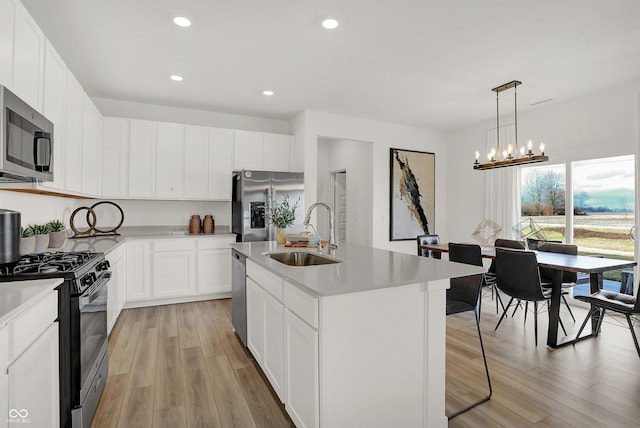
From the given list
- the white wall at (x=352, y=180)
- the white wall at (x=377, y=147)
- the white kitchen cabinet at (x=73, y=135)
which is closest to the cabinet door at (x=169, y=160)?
the white kitchen cabinet at (x=73, y=135)

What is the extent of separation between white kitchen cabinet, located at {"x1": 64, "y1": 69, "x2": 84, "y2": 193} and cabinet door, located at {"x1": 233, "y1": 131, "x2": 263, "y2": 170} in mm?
1983

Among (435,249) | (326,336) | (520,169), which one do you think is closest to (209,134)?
(435,249)

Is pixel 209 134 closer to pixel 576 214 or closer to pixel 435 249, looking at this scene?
pixel 435 249

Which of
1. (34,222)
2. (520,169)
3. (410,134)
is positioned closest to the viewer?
(34,222)

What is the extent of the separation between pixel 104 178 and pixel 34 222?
124 cm

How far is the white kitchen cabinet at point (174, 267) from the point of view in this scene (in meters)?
4.20

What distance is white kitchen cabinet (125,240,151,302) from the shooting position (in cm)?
405

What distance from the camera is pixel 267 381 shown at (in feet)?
7.93

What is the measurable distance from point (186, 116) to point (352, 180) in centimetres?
308

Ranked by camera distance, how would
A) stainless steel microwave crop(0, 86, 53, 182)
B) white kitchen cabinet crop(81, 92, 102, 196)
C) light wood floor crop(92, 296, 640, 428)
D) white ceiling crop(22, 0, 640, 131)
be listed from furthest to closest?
white kitchen cabinet crop(81, 92, 102, 196) < white ceiling crop(22, 0, 640, 131) < light wood floor crop(92, 296, 640, 428) < stainless steel microwave crop(0, 86, 53, 182)

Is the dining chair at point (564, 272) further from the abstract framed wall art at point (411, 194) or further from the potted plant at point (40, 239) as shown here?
the potted plant at point (40, 239)

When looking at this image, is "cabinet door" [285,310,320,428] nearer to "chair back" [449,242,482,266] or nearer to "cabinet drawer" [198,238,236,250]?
"chair back" [449,242,482,266]

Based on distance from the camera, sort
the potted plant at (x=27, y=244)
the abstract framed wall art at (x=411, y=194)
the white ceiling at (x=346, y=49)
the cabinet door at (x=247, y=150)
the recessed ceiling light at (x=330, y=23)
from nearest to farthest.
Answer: the potted plant at (x=27, y=244) → the white ceiling at (x=346, y=49) → the recessed ceiling light at (x=330, y=23) → the cabinet door at (x=247, y=150) → the abstract framed wall art at (x=411, y=194)

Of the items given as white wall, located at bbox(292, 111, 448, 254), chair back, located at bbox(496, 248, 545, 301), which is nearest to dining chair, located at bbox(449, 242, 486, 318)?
chair back, located at bbox(496, 248, 545, 301)
